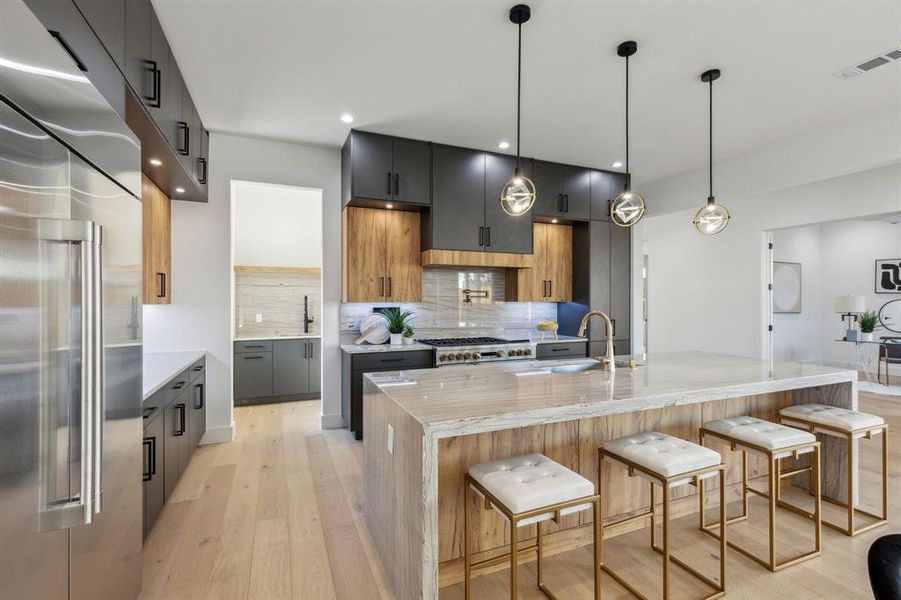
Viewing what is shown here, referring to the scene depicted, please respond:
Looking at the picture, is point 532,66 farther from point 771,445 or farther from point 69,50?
point 771,445

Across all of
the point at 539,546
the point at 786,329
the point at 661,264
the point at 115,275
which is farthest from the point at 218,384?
the point at 786,329

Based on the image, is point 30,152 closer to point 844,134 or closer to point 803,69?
point 803,69

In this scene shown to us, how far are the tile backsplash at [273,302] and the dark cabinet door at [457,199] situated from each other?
2.28 metres

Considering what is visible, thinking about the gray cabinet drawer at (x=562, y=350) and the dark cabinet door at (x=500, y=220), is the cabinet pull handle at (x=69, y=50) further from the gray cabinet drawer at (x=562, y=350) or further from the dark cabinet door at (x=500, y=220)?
the gray cabinet drawer at (x=562, y=350)

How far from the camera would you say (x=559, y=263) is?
5.20m

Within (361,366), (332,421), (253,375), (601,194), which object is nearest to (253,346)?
(253,375)

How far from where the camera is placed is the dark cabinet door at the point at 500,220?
14.8 feet

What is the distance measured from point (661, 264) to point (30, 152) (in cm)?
821

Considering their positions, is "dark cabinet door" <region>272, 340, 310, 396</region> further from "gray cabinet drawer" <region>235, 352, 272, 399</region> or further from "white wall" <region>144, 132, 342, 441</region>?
"white wall" <region>144, 132, 342, 441</region>

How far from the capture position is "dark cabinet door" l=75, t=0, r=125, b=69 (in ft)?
4.94

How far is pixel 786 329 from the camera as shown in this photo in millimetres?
7578

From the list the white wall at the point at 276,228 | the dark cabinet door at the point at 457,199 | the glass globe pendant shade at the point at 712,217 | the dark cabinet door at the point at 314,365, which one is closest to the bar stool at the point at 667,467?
the glass globe pendant shade at the point at 712,217

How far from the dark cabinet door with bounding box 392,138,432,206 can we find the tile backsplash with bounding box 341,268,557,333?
0.99 m

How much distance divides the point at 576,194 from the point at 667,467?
375 centimetres
